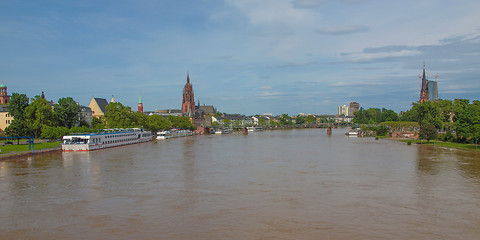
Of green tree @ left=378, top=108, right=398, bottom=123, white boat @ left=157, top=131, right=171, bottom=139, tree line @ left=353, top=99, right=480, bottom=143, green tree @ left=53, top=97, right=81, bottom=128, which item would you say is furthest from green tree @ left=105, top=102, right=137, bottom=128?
green tree @ left=378, top=108, right=398, bottom=123

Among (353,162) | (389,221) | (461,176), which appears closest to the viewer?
(389,221)

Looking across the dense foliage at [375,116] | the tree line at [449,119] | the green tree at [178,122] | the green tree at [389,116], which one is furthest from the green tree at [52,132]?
the green tree at [389,116]

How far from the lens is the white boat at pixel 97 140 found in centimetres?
5797

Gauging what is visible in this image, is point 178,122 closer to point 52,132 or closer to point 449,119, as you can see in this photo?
point 52,132

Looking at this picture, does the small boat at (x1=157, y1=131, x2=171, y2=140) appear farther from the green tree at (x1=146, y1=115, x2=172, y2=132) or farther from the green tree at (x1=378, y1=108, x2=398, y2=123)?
the green tree at (x1=378, y1=108, x2=398, y2=123)

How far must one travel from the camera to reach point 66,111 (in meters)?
73.2

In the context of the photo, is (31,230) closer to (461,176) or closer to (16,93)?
(461,176)

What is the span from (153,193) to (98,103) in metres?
96.6

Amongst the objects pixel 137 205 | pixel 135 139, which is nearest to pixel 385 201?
pixel 137 205

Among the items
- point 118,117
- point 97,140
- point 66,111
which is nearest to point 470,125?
point 97,140

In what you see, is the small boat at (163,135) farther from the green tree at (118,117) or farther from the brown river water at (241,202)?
the brown river water at (241,202)

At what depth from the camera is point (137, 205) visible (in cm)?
2200

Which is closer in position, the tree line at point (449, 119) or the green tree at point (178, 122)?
the tree line at point (449, 119)

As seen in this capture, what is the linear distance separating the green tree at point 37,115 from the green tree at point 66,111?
4.73 metres
